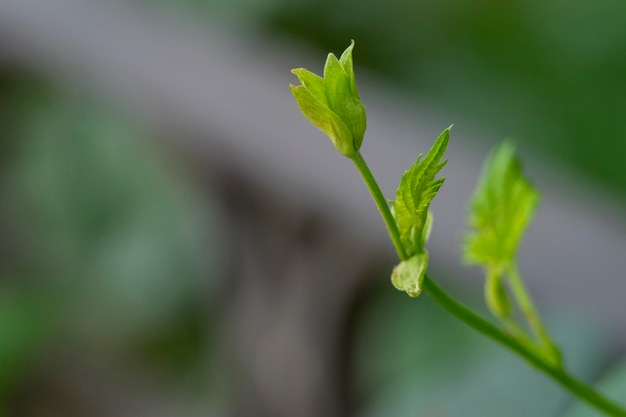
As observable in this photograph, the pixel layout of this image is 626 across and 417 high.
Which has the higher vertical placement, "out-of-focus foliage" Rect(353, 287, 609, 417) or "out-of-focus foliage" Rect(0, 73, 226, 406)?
"out-of-focus foliage" Rect(353, 287, 609, 417)

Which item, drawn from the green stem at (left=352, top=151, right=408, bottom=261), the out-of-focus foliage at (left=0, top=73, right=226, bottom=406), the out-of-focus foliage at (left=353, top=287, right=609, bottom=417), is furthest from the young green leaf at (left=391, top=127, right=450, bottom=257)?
the out-of-focus foliage at (left=0, top=73, right=226, bottom=406)

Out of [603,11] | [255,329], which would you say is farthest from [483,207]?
[603,11]

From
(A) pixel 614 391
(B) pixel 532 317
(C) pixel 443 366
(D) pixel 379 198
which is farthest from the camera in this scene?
(C) pixel 443 366

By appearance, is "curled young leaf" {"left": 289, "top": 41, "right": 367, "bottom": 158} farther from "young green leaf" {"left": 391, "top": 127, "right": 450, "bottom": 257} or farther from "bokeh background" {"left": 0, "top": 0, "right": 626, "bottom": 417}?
"bokeh background" {"left": 0, "top": 0, "right": 626, "bottom": 417}

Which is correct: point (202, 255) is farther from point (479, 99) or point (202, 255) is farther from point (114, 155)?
point (479, 99)

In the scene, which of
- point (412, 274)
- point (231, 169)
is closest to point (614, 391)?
point (412, 274)

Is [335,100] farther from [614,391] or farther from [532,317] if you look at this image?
[614,391]
